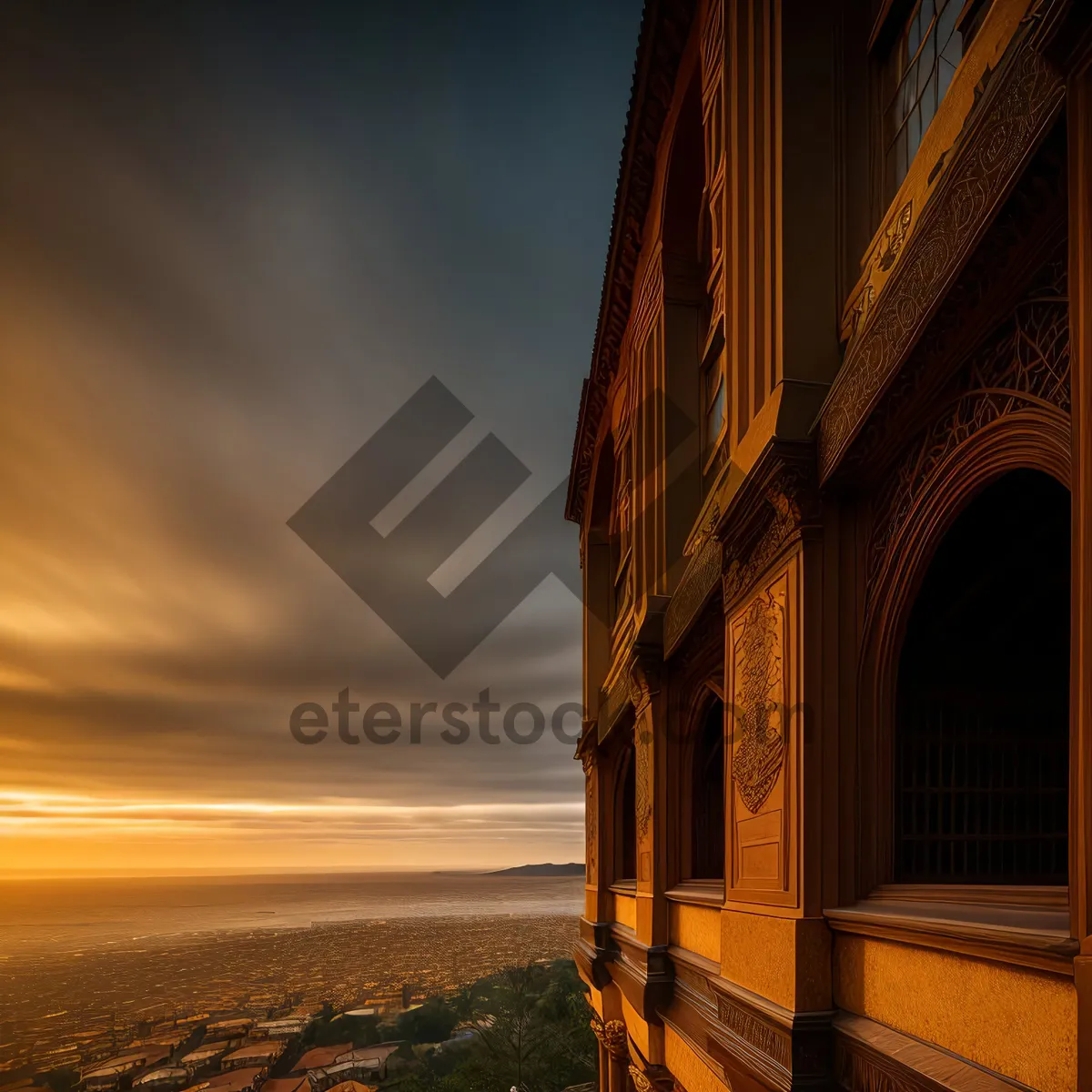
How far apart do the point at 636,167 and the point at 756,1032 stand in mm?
8897

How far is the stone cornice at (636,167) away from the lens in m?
8.22

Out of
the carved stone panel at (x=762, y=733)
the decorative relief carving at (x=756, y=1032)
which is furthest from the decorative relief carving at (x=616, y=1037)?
the carved stone panel at (x=762, y=733)

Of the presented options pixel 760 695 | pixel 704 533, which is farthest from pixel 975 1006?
pixel 704 533

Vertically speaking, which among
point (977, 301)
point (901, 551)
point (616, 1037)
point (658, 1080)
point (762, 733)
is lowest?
point (616, 1037)

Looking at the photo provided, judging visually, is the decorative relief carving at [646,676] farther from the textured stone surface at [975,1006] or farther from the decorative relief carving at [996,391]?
the textured stone surface at [975,1006]

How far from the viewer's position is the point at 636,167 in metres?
10.2

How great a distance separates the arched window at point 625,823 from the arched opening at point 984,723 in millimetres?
9509

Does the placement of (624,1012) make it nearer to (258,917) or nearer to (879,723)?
(879,723)

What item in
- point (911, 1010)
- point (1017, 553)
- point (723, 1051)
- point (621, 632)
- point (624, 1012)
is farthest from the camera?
point (621, 632)

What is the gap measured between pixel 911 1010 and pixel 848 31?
5015 millimetres

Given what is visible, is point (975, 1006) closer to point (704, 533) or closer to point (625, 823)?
point (704, 533)

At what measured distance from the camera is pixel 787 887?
423 centimetres

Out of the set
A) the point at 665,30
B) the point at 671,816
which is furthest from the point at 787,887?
the point at 665,30

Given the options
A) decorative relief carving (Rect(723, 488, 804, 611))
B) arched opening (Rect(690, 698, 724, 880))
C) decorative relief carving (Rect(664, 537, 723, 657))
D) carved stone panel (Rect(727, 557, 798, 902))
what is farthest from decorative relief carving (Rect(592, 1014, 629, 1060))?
decorative relief carving (Rect(723, 488, 804, 611))
